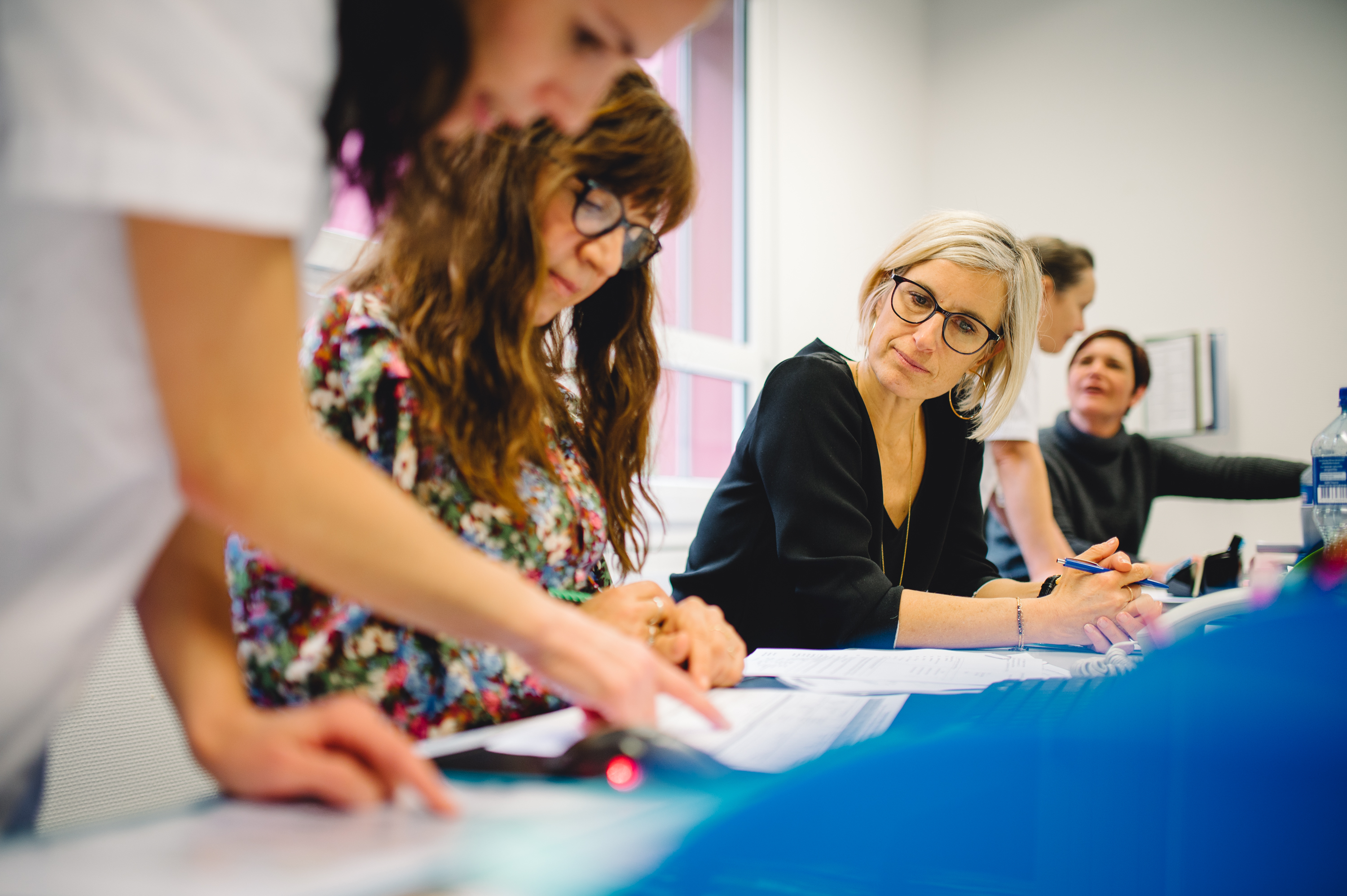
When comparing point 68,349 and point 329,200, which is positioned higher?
point 329,200

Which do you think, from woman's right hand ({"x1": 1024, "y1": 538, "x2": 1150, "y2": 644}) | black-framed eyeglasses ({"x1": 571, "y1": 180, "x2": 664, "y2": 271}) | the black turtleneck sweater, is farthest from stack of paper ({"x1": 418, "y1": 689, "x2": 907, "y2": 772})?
the black turtleneck sweater

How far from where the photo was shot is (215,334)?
0.38 m

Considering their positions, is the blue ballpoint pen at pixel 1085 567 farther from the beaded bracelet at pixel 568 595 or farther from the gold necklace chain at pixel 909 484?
the beaded bracelet at pixel 568 595

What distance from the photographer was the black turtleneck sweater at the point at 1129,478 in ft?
9.16

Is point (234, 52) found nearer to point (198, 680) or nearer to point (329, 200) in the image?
point (329, 200)

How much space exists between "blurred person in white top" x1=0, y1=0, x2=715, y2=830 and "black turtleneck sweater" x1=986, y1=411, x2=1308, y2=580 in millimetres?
2463

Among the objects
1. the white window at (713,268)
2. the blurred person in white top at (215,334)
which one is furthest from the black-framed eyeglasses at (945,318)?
the white window at (713,268)

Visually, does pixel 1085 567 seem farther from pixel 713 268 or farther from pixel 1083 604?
pixel 713 268

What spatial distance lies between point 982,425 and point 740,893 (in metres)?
1.40

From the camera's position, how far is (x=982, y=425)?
1.64 m

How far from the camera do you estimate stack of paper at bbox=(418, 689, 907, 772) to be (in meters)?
0.55

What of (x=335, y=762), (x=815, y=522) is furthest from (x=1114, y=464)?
(x=335, y=762)

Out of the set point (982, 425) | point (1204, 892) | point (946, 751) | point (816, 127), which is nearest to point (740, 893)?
point (946, 751)

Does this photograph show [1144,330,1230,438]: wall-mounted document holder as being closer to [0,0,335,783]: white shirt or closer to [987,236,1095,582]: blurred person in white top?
[987,236,1095,582]: blurred person in white top
